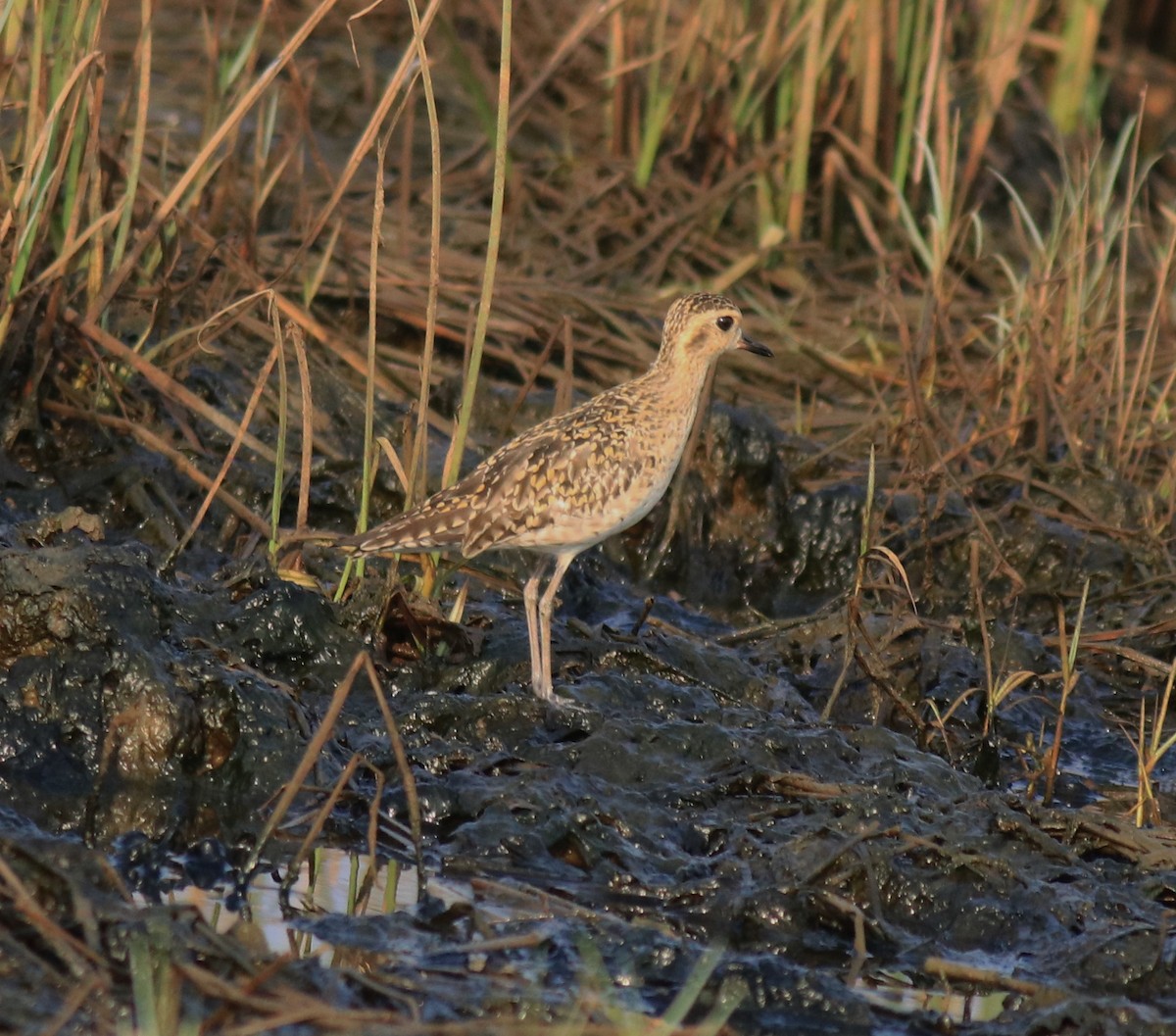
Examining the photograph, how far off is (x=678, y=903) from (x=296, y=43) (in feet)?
9.56

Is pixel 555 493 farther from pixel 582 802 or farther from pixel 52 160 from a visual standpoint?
pixel 52 160

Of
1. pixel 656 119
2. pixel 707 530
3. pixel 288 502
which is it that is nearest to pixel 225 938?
pixel 288 502

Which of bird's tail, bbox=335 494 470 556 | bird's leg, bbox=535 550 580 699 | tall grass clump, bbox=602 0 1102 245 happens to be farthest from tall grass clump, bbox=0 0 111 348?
tall grass clump, bbox=602 0 1102 245

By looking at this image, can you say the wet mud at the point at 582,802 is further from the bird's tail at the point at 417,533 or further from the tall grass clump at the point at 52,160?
the tall grass clump at the point at 52,160

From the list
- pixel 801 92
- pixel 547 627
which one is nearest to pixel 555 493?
pixel 547 627

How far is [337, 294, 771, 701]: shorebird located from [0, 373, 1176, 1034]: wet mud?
207 mm

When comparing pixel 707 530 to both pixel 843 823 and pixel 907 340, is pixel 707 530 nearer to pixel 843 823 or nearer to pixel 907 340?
pixel 907 340

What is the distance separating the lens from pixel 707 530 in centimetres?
796

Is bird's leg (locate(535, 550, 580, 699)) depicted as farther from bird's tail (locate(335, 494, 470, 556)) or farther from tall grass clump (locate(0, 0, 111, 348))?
tall grass clump (locate(0, 0, 111, 348))

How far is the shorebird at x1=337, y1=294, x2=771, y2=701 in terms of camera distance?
5.90m

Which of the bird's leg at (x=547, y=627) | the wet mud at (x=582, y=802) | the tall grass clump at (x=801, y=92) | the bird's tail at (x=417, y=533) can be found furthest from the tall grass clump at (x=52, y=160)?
the tall grass clump at (x=801, y=92)

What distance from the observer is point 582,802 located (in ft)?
17.3

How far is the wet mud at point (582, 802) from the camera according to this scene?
437 cm

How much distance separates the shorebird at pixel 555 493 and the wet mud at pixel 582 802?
207mm
